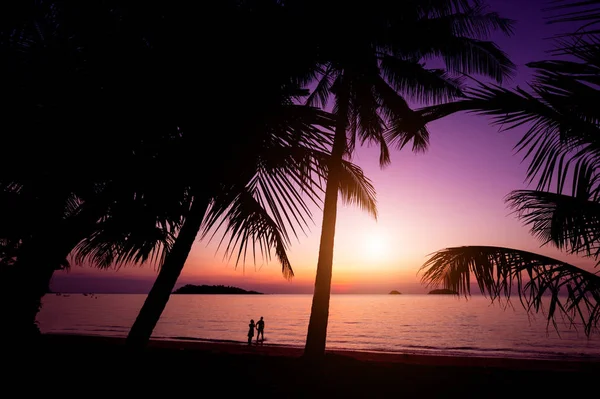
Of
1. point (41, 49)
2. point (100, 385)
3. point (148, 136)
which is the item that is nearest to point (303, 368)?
point (100, 385)

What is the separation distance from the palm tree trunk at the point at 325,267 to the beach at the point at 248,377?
0.65m

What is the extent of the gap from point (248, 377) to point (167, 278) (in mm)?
2577

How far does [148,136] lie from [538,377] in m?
7.93

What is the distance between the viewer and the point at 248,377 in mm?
5195

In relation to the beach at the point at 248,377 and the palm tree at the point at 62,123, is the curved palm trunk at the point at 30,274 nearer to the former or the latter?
the palm tree at the point at 62,123

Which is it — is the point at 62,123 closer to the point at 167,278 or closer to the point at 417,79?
the point at 167,278

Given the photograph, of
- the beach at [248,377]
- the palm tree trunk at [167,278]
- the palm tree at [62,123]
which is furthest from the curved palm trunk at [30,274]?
the palm tree trunk at [167,278]

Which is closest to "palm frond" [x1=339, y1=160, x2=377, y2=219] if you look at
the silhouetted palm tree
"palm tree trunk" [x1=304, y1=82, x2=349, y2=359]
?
"palm tree trunk" [x1=304, y1=82, x2=349, y2=359]

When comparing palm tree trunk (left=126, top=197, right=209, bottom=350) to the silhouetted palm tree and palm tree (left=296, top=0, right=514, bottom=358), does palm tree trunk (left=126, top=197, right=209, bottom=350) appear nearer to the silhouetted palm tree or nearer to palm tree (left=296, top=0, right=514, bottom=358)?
the silhouetted palm tree

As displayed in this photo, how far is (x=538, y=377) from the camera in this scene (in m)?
6.36

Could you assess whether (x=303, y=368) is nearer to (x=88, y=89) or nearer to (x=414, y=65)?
(x=88, y=89)

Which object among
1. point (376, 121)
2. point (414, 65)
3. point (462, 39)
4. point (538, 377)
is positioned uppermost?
point (462, 39)

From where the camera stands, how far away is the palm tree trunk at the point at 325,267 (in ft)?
26.2

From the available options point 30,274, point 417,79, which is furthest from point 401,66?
point 30,274
